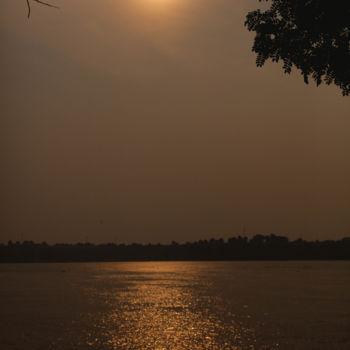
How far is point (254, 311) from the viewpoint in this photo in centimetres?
4422

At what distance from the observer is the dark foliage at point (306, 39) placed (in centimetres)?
1034

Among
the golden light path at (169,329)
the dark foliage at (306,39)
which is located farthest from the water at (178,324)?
the dark foliage at (306,39)

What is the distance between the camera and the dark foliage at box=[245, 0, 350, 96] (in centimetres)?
1034

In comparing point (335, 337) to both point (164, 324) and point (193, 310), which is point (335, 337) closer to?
point (164, 324)

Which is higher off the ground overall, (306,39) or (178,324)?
(306,39)

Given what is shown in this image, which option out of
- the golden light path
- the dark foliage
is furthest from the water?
the dark foliage

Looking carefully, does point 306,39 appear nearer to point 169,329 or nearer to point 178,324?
point 169,329

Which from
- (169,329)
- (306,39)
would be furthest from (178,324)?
(306,39)

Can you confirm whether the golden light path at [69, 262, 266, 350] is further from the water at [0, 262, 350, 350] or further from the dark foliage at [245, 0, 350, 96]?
the dark foliage at [245, 0, 350, 96]

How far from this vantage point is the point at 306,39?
10.9m

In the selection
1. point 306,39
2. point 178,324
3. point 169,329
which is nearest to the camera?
point 306,39

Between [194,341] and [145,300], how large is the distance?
29.7 m

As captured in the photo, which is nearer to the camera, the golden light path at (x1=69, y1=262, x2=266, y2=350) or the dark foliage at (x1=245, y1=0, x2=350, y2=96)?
the dark foliage at (x1=245, y1=0, x2=350, y2=96)

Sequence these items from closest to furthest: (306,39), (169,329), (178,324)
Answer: (306,39) < (169,329) < (178,324)
